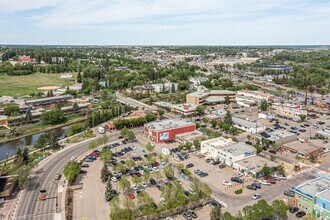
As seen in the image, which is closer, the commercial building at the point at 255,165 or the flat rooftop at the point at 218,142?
the commercial building at the point at 255,165

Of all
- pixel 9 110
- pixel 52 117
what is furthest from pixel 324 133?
pixel 9 110

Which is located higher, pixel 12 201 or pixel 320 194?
pixel 320 194

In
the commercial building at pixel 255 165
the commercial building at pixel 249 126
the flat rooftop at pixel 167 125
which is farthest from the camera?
the commercial building at pixel 249 126

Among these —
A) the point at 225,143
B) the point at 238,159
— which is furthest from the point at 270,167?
the point at 225,143

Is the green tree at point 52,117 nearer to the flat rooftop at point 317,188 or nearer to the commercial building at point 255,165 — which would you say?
the commercial building at point 255,165

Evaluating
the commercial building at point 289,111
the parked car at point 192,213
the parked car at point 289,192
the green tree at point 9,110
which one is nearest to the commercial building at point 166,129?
the parked car at point 192,213

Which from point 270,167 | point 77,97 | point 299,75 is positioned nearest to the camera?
point 270,167

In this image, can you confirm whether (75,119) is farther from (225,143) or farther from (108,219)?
(108,219)
